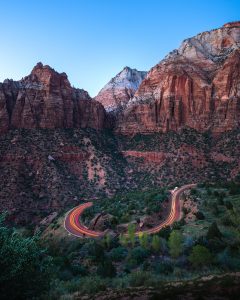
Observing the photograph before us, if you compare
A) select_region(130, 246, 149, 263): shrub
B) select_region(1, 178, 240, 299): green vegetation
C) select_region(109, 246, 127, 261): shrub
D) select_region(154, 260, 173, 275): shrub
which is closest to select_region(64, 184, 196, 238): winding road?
select_region(1, 178, 240, 299): green vegetation

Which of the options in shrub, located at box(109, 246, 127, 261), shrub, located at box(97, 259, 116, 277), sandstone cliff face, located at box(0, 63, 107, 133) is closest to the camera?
shrub, located at box(97, 259, 116, 277)

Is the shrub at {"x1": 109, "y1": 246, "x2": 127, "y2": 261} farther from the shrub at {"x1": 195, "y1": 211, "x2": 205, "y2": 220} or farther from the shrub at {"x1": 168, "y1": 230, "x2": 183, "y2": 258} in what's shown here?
the shrub at {"x1": 195, "y1": 211, "x2": 205, "y2": 220}

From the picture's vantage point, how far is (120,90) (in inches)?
4803

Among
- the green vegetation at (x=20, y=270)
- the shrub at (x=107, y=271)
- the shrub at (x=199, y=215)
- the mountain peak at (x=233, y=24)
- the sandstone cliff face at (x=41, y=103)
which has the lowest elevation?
the shrub at (x=107, y=271)

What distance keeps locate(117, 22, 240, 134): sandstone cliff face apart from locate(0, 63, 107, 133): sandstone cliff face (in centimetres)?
1700

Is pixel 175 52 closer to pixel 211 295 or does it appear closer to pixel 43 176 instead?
pixel 43 176

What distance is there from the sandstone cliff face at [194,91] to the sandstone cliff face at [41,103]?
669 inches

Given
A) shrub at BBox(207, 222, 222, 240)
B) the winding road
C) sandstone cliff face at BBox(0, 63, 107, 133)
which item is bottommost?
the winding road

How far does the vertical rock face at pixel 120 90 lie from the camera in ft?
381

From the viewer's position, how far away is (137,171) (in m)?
72.2

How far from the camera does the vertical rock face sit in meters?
116

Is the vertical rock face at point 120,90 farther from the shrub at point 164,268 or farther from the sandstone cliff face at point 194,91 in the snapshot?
the shrub at point 164,268

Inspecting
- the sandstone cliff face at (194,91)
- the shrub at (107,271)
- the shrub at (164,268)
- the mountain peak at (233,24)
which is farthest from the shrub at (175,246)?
the mountain peak at (233,24)

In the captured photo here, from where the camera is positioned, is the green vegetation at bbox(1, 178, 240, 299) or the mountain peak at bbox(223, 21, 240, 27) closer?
the green vegetation at bbox(1, 178, 240, 299)
